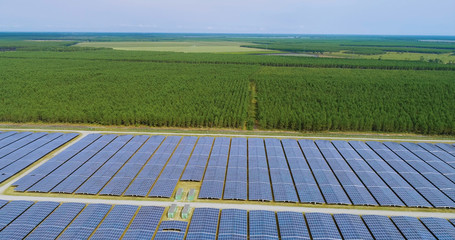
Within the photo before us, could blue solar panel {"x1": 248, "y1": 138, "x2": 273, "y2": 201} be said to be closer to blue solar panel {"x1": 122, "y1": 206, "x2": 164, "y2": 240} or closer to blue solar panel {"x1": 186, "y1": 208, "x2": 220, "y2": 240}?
blue solar panel {"x1": 186, "y1": 208, "x2": 220, "y2": 240}

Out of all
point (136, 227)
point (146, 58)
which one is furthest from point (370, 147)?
point (146, 58)

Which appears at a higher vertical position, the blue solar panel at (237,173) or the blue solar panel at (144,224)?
the blue solar panel at (237,173)

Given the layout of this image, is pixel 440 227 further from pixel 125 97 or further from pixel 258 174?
pixel 125 97

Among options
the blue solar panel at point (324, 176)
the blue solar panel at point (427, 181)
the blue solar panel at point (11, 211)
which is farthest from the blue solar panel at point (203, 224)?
the blue solar panel at point (427, 181)

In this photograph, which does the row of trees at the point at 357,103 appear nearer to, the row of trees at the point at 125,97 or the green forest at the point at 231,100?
the green forest at the point at 231,100

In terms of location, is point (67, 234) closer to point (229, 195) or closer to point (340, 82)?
point (229, 195)

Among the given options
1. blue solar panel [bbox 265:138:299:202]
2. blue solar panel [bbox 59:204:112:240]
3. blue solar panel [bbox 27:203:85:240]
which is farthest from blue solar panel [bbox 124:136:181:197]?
blue solar panel [bbox 265:138:299:202]
